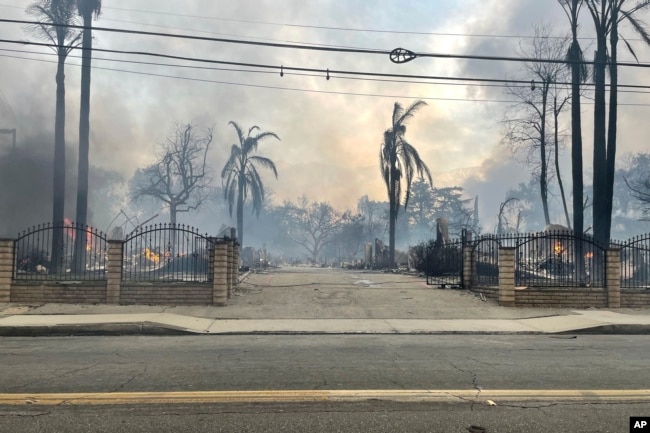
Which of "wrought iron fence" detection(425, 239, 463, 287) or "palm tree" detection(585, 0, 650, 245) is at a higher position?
"palm tree" detection(585, 0, 650, 245)

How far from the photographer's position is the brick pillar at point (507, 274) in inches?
588

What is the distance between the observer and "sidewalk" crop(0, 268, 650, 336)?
11.3 metres

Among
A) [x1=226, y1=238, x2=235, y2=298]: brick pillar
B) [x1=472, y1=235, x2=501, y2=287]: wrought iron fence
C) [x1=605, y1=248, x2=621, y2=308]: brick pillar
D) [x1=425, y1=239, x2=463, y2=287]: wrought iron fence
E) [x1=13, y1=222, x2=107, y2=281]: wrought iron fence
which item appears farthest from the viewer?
[x1=425, y1=239, x2=463, y2=287]: wrought iron fence

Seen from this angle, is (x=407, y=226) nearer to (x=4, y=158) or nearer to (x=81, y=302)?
(x=4, y=158)

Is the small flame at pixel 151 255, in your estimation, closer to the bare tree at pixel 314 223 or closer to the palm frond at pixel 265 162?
the palm frond at pixel 265 162

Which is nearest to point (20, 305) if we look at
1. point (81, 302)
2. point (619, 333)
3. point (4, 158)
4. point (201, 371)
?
point (81, 302)

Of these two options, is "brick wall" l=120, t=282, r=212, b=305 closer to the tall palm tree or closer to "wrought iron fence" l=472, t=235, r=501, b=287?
"wrought iron fence" l=472, t=235, r=501, b=287

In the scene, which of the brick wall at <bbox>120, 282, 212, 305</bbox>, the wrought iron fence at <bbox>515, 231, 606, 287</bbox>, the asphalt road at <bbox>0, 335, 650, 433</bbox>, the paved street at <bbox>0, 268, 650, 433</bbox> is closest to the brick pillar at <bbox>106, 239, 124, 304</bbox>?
the brick wall at <bbox>120, 282, 212, 305</bbox>

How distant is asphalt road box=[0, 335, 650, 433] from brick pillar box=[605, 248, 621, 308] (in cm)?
561

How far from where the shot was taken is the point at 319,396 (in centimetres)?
548

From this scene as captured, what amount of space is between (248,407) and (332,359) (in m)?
2.72

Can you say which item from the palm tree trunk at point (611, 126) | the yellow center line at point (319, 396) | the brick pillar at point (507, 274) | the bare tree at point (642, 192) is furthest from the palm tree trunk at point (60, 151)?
the bare tree at point (642, 192)

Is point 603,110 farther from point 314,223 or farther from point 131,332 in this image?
point 314,223

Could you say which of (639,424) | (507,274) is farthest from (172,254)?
(639,424)
